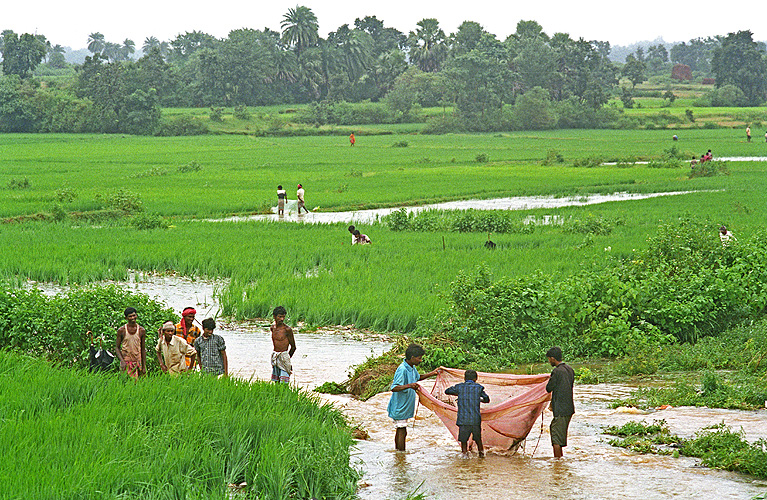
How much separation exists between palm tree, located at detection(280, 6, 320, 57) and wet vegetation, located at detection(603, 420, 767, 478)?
8999 centimetres

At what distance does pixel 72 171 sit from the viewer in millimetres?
37188

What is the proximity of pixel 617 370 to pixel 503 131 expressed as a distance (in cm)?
6764

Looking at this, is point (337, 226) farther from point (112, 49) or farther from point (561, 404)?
point (112, 49)

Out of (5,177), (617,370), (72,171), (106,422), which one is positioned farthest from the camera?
(72,171)

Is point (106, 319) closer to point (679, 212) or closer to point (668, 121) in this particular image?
point (679, 212)

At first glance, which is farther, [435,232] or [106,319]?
[435,232]

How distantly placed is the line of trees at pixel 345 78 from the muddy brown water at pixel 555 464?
61302mm

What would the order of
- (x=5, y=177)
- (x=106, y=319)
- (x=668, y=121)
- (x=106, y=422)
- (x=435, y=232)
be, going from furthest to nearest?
(x=668, y=121) → (x=5, y=177) → (x=435, y=232) → (x=106, y=319) → (x=106, y=422)

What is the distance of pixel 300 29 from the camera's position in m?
94.4

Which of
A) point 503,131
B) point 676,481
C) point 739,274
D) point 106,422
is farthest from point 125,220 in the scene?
point 503,131

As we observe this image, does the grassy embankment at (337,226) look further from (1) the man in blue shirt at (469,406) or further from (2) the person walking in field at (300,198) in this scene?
(1) the man in blue shirt at (469,406)

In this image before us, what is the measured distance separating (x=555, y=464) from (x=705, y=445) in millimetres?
1190

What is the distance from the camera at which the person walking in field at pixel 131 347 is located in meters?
8.23

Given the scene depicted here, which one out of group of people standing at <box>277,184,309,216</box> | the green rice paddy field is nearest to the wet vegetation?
the green rice paddy field
